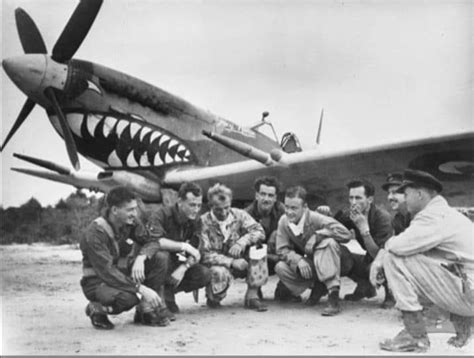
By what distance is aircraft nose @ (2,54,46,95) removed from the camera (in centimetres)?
378

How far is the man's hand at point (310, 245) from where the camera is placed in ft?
9.97

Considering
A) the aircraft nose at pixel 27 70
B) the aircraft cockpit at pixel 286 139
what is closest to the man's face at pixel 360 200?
the aircraft cockpit at pixel 286 139

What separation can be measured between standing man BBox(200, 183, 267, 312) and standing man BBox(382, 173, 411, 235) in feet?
2.72

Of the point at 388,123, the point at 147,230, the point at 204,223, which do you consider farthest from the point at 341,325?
the point at 388,123

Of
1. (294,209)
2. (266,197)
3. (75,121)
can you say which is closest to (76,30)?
(75,121)

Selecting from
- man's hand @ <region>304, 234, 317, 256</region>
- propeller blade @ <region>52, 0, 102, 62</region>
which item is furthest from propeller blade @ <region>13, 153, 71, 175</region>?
man's hand @ <region>304, 234, 317, 256</region>

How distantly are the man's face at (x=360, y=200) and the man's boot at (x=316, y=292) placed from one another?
526mm

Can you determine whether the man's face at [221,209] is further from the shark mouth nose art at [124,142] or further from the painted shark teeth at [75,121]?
the painted shark teeth at [75,121]

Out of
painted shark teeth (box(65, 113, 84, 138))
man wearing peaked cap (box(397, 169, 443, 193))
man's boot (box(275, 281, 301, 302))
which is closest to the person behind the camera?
man wearing peaked cap (box(397, 169, 443, 193))

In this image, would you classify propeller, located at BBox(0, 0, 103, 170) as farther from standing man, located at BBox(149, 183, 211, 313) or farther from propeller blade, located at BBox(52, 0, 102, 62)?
standing man, located at BBox(149, 183, 211, 313)

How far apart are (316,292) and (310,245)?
31 centimetres

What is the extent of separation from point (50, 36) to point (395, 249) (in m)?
3.14

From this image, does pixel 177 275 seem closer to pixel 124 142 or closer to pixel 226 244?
pixel 226 244

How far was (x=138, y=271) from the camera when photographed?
264 centimetres
